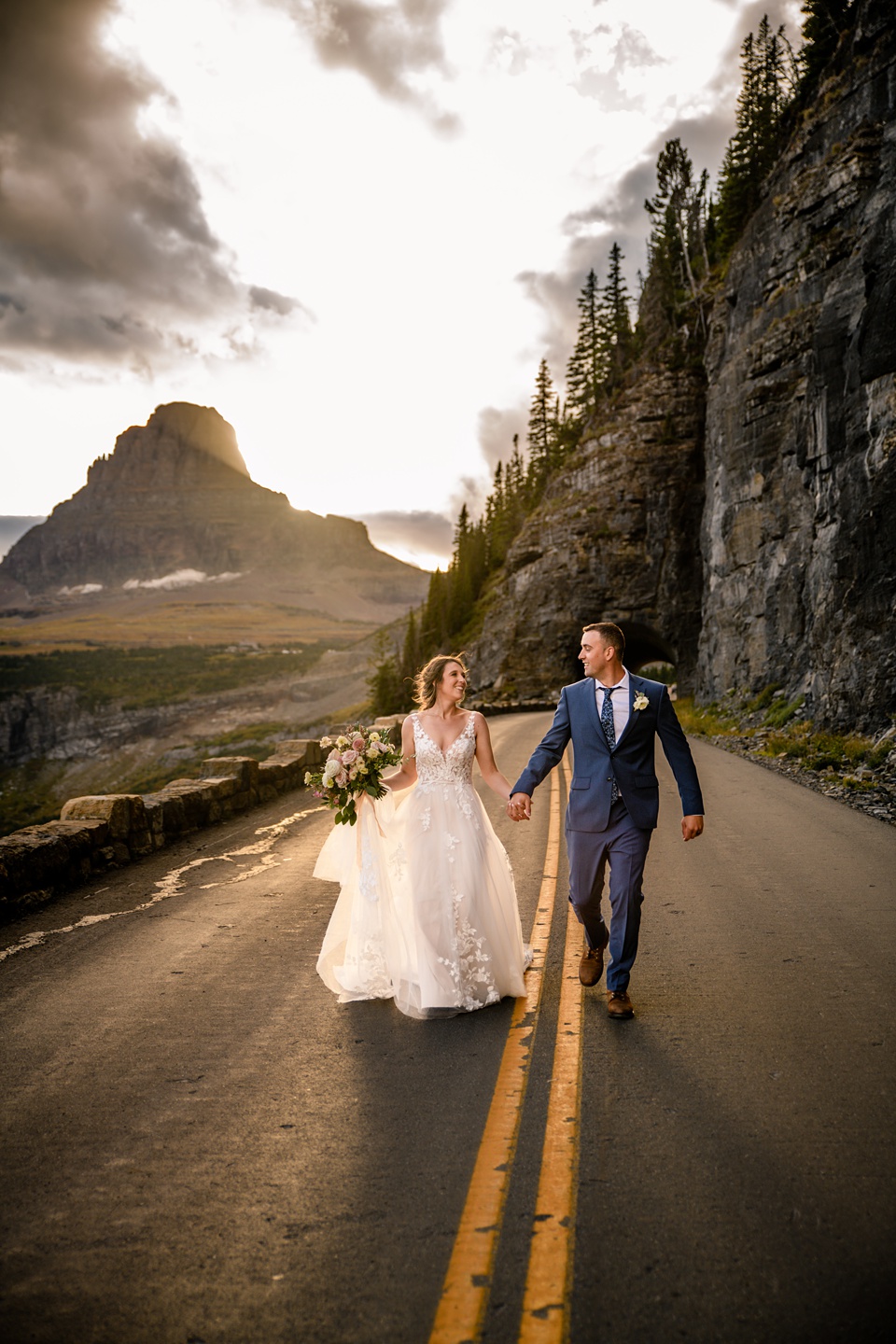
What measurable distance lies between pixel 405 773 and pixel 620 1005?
2137 mm

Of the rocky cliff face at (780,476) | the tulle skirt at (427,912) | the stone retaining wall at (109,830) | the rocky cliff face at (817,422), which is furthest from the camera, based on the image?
the rocky cliff face at (780,476)

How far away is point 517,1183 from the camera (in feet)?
10.2

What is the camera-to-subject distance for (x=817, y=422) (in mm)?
21656

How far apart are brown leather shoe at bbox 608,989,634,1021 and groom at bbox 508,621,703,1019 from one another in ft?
0.24

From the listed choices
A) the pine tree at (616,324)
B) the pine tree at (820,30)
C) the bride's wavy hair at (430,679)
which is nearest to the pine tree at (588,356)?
the pine tree at (616,324)

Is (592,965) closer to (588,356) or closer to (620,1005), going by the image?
(620,1005)

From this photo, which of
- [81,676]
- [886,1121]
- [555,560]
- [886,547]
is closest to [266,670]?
[81,676]

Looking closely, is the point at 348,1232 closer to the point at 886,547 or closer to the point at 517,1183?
the point at 517,1183

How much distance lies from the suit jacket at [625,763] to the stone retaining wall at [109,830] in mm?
5169

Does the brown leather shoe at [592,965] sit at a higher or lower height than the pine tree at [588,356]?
lower

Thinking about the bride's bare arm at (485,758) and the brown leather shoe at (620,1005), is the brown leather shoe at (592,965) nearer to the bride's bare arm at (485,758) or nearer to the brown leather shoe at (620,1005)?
the brown leather shoe at (620,1005)

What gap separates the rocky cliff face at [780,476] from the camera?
18453mm

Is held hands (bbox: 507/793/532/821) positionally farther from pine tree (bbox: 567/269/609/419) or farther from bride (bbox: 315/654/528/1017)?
pine tree (bbox: 567/269/609/419)

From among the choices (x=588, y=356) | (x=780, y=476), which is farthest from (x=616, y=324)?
(x=780, y=476)
